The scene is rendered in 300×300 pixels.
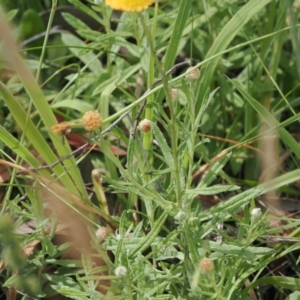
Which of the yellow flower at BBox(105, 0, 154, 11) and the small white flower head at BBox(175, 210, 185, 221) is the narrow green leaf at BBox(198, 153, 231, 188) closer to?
the small white flower head at BBox(175, 210, 185, 221)

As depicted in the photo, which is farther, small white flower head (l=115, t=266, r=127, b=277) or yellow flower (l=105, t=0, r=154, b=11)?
small white flower head (l=115, t=266, r=127, b=277)

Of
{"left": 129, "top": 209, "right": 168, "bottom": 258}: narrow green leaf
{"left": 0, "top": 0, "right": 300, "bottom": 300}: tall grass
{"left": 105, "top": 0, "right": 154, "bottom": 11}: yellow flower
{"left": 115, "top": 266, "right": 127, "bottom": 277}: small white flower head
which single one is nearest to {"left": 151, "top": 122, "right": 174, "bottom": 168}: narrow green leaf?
{"left": 0, "top": 0, "right": 300, "bottom": 300}: tall grass

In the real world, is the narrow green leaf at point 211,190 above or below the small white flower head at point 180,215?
above

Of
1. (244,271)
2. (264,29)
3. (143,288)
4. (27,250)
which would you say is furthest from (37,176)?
(264,29)

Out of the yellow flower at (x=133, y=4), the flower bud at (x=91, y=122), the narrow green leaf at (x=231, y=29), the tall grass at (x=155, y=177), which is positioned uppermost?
the yellow flower at (x=133, y=4)

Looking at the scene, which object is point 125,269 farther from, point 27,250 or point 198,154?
point 198,154

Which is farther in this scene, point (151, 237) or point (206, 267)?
point (151, 237)

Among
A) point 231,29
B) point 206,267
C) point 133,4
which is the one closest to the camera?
point 133,4

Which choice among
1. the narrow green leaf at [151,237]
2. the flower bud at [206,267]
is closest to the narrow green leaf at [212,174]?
the narrow green leaf at [151,237]

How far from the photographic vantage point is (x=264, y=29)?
1.91 m

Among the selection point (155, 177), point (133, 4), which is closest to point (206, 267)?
point (155, 177)

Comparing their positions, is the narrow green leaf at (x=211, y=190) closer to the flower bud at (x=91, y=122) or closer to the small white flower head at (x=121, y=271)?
the small white flower head at (x=121, y=271)

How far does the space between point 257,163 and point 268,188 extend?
39cm

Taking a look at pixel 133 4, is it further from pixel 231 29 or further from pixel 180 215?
pixel 231 29
